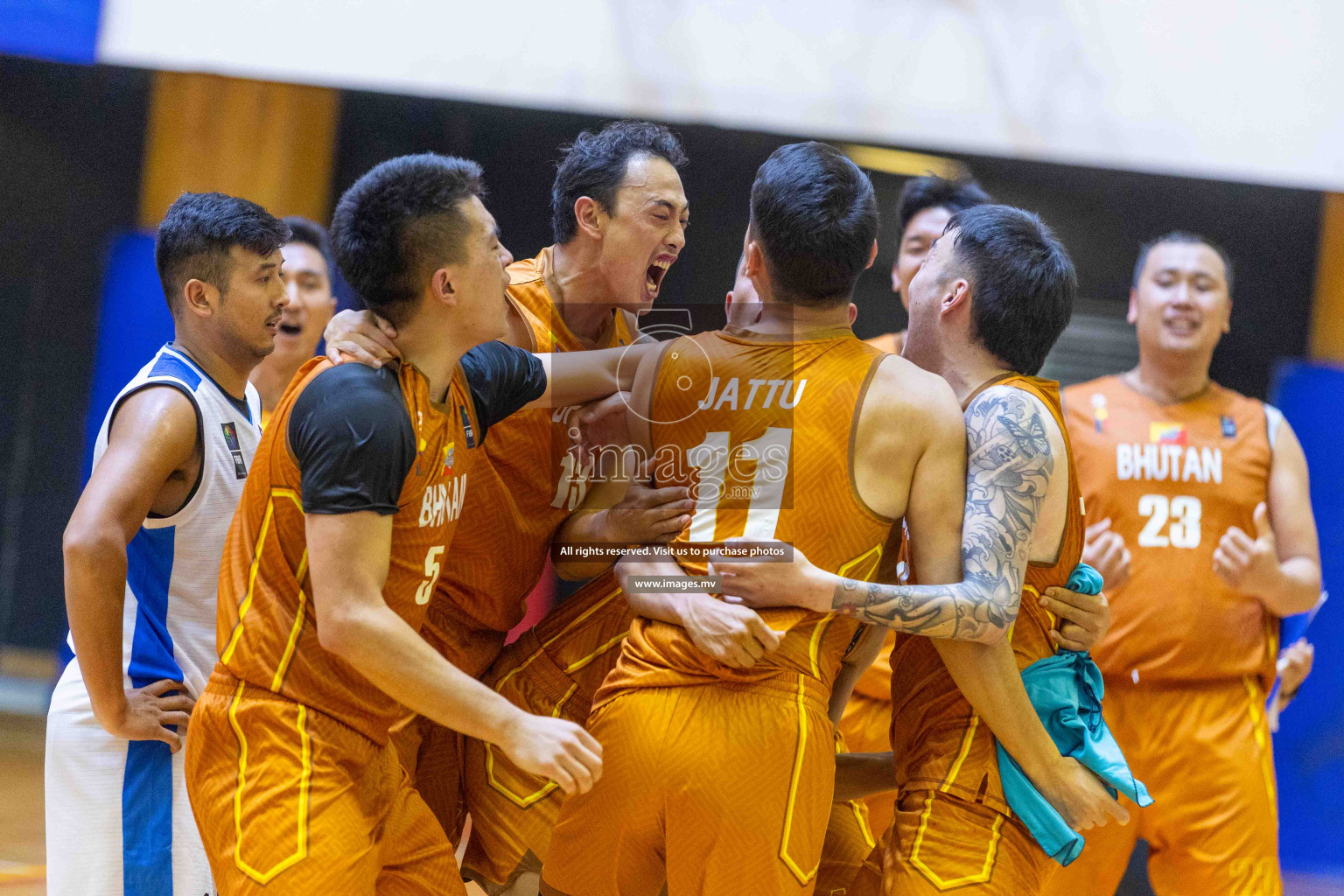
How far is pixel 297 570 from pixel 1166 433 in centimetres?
364

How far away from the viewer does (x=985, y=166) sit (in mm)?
6242

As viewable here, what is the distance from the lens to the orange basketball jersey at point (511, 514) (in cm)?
298

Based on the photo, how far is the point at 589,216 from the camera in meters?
3.27

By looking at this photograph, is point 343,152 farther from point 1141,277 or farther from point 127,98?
point 1141,277

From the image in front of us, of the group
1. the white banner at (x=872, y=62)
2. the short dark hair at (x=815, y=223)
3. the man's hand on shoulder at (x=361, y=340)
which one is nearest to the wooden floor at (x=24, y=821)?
the man's hand on shoulder at (x=361, y=340)

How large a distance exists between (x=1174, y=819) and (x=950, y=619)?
7.78 feet

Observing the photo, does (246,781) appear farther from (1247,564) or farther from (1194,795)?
(1247,564)

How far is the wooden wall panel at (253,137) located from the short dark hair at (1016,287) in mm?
4500

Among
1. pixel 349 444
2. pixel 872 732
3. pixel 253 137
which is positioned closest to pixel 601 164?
pixel 349 444

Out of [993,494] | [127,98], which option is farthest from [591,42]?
[993,494]

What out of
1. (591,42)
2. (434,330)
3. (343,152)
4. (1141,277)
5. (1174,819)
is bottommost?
(1174,819)

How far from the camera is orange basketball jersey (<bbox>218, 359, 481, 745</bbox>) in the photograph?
2.21 metres

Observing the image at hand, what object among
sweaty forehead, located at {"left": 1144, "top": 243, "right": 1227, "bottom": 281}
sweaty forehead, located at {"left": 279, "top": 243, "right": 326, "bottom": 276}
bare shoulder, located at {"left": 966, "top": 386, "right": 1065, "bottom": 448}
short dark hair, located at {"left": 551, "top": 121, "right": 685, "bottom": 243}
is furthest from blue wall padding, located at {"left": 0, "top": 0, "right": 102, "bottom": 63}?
bare shoulder, located at {"left": 966, "top": 386, "right": 1065, "bottom": 448}

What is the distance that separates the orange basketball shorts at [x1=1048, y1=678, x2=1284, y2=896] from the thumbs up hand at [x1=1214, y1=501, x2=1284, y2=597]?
0.38 meters
